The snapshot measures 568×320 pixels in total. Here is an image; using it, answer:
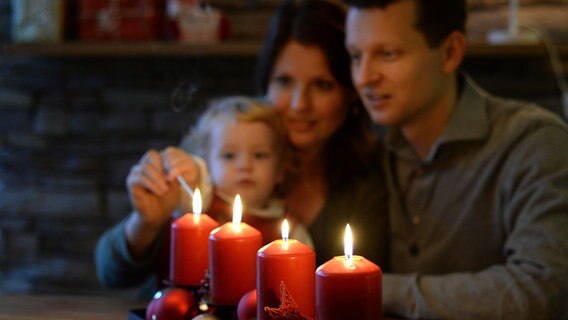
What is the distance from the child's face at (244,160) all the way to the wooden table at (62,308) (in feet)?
1.27

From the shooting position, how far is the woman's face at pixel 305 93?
187 cm

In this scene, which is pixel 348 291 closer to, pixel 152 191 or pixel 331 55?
pixel 152 191

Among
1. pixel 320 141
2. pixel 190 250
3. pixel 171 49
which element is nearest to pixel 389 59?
pixel 320 141

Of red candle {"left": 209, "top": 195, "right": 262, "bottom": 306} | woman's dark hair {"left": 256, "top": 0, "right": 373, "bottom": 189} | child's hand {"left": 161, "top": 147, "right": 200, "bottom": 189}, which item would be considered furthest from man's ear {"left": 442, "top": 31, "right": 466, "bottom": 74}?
red candle {"left": 209, "top": 195, "right": 262, "bottom": 306}

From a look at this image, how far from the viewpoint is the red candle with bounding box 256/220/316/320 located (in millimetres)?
811

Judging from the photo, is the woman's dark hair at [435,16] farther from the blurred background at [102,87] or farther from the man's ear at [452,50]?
the blurred background at [102,87]

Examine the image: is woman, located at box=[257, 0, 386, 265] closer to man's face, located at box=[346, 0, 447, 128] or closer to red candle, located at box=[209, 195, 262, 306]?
man's face, located at box=[346, 0, 447, 128]

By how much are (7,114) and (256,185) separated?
1.62m

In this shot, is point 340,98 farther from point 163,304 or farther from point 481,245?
point 163,304

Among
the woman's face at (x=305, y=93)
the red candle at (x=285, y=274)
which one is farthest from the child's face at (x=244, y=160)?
the red candle at (x=285, y=274)

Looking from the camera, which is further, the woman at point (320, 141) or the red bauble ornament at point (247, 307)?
the woman at point (320, 141)

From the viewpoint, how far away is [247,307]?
888mm

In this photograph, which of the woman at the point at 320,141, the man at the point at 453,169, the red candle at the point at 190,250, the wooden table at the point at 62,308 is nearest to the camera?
the red candle at the point at 190,250

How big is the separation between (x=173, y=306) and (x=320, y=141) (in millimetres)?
1049
